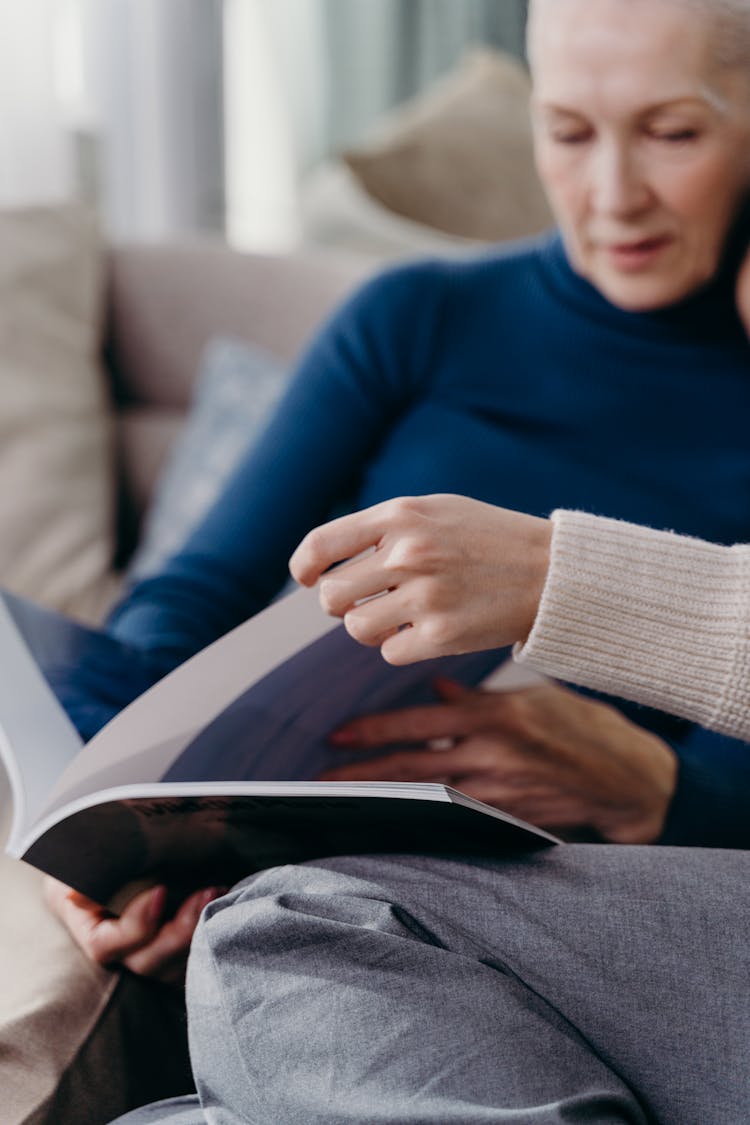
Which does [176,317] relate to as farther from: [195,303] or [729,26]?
[729,26]

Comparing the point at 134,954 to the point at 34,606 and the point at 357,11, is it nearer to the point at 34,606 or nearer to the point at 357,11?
the point at 34,606

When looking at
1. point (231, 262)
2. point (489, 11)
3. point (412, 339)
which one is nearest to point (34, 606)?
point (412, 339)

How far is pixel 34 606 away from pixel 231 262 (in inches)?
38.9

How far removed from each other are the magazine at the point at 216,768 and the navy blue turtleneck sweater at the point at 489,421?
0.80 ft

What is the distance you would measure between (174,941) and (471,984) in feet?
0.73

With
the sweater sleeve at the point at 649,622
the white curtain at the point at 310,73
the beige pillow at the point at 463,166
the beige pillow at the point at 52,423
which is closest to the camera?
the sweater sleeve at the point at 649,622

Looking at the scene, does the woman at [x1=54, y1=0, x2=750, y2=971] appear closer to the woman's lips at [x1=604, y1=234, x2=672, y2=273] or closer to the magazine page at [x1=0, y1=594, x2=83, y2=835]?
the woman's lips at [x1=604, y1=234, x2=672, y2=273]

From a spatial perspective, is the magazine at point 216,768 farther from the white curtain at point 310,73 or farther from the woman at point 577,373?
the white curtain at point 310,73

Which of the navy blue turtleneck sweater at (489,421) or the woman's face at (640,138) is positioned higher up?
the woman's face at (640,138)

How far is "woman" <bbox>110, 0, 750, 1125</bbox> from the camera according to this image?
0.63 metres

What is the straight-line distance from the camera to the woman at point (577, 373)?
980 millimetres

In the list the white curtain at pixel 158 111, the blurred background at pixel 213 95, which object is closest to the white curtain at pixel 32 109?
the blurred background at pixel 213 95

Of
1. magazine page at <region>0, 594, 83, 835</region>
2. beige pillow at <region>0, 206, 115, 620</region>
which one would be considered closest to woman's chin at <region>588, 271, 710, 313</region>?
magazine page at <region>0, 594, 83, 835</region>

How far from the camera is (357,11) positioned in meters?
3.38
